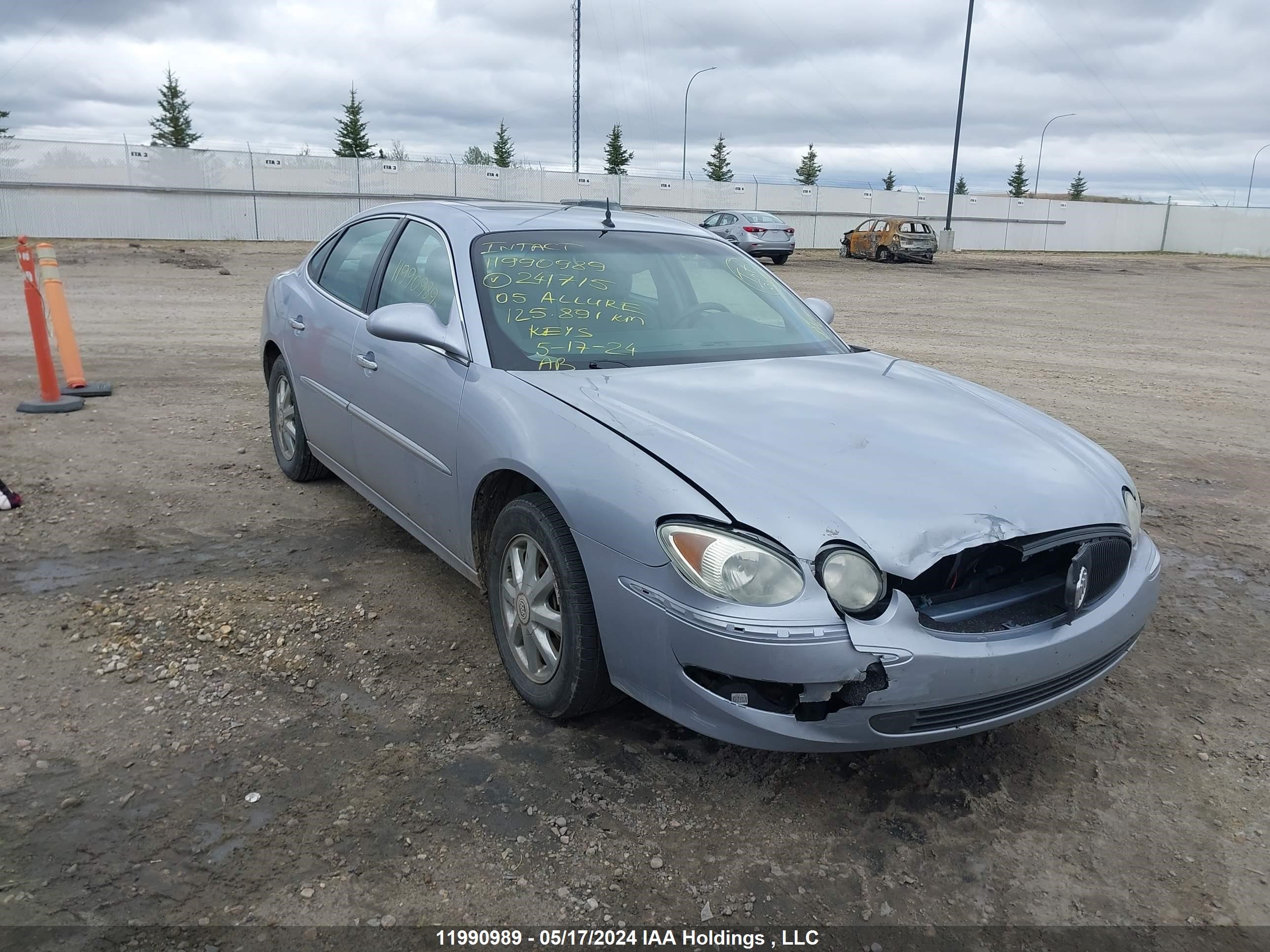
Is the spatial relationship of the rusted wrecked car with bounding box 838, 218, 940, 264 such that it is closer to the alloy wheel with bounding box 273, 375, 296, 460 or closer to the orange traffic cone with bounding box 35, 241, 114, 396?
the orange traffic cone with bounding box 35, 241, 114, 396

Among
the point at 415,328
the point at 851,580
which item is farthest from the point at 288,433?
the point at 851,580

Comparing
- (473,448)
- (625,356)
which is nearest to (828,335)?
(625,356)

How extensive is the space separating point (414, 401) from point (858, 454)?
68.8 inches

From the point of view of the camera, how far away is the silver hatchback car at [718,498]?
2.49 meters

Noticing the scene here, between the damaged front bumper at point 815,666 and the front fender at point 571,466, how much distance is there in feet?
0.29

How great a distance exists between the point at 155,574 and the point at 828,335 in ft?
10.3

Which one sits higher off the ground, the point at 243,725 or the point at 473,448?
the point at 473,448

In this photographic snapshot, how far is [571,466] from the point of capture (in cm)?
289

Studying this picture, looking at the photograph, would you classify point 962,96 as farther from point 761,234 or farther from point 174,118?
point 174,118

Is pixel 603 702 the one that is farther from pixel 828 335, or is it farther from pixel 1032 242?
pixel 1032 242

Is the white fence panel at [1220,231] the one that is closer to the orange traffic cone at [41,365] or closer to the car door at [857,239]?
the car door at [857,239]

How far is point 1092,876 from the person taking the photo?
2.53m

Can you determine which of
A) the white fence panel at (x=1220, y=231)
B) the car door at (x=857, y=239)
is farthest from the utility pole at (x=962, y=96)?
the white fence panel at (x=1220, y=231)

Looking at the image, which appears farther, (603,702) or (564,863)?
(603,702)
